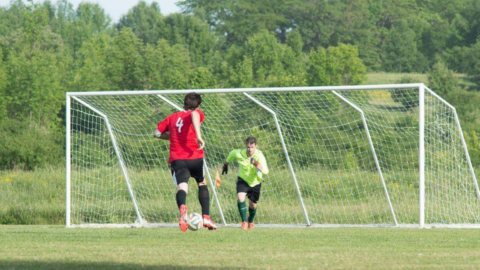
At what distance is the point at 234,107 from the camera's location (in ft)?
55.4

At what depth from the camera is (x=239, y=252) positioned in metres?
7.07

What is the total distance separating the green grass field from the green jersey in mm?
2371

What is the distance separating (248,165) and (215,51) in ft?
203

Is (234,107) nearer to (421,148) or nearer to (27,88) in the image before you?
(421,148)

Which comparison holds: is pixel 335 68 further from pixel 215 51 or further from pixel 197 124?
pixel 197 124

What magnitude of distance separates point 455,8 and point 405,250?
89894mm

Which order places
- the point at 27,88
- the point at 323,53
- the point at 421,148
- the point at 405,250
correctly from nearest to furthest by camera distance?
the point at 405,250 < the point at 421,148 < the point at 27,88 < the point at 323,53

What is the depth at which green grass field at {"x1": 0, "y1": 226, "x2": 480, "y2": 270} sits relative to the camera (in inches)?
239

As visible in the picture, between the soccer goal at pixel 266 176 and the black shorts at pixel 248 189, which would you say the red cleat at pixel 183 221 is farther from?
the soccer goal at pixel 266 176

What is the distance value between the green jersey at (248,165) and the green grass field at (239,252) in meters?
2.37

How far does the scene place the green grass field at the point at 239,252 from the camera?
19.9 ft

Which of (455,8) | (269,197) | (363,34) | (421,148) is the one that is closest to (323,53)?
(363,34)

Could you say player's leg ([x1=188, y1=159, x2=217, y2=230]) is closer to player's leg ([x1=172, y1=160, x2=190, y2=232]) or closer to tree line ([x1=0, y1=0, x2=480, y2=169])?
player's leg ([x1=172, y1=160, x2=190, y2=232])

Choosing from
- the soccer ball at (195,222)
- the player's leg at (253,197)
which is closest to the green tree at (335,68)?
the player's leg at (253,197)
